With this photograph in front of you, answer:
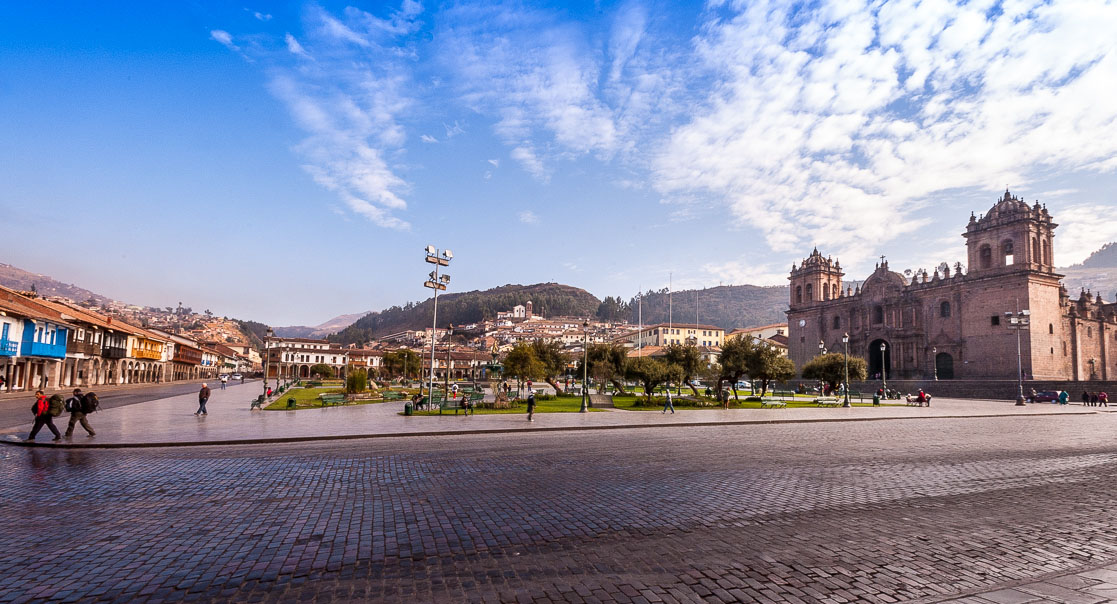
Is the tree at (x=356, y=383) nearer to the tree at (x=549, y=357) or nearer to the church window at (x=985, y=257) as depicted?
the tree at (x=549, y=357)

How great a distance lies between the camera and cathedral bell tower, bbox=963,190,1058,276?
5881 cm

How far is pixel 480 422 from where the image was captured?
2114 cm

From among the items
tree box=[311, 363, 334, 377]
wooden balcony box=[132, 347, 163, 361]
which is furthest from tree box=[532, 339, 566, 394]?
tree box=[311, 363, 334, 377]

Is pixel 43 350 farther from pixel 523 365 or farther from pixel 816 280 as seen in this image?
pixel 816 280

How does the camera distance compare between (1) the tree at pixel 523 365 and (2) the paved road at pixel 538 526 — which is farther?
(1) the tree at pixel 523 365

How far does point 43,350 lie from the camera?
43.0 m

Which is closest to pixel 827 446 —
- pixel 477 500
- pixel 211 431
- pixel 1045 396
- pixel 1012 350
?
pixel 477 500

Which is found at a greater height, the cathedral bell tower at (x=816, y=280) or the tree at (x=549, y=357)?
the cathedral bell tower at (x=816, y=280)

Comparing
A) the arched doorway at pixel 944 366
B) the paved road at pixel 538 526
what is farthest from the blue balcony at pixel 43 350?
the arched doorway at pixel 944 366

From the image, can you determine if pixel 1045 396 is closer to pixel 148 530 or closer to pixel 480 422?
pixel 480 422

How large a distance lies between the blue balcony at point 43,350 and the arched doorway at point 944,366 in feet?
272

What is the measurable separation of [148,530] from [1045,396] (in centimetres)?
5744

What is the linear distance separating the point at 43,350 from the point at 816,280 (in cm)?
8557

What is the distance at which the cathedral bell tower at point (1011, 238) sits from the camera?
58.8m
